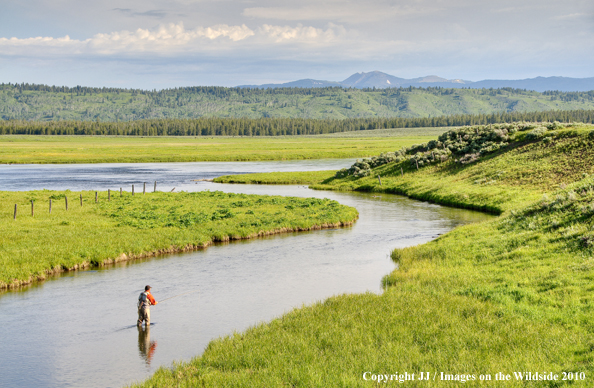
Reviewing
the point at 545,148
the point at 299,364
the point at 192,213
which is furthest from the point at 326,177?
the point at 299,364

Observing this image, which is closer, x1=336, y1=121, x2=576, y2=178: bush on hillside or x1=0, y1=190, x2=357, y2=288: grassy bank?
x1=0, y1=190, x2=357, y2=288: grassy bank

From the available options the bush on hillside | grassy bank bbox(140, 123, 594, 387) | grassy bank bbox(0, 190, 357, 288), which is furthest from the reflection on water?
the bush on hillside

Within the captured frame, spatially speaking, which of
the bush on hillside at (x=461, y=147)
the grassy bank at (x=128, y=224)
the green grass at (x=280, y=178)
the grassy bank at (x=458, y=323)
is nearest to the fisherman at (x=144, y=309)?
the grassy bank at (x=458, y=323)

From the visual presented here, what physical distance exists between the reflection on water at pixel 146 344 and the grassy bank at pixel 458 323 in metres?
2.15

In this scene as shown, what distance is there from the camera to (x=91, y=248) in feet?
97.9

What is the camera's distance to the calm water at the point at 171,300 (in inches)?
647

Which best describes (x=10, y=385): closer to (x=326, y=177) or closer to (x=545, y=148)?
(x=545, y=148)

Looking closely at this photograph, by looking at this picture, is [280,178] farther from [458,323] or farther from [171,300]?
[458,323]

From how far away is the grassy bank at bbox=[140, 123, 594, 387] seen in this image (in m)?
12.8

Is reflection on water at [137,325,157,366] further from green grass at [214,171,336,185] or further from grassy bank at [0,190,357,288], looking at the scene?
green grass at [214,171,336,185]

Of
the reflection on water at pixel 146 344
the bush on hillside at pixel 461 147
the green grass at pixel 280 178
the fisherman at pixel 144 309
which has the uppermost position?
the bush on hillside at pixel 461 147

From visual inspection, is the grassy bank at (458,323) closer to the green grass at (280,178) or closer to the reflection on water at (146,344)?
the reflection on water at (146,344)

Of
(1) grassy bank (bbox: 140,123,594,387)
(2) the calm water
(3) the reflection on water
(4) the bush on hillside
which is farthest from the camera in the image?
(4) the bush on hillside

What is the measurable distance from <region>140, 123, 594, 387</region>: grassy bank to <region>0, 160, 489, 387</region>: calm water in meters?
1.97
